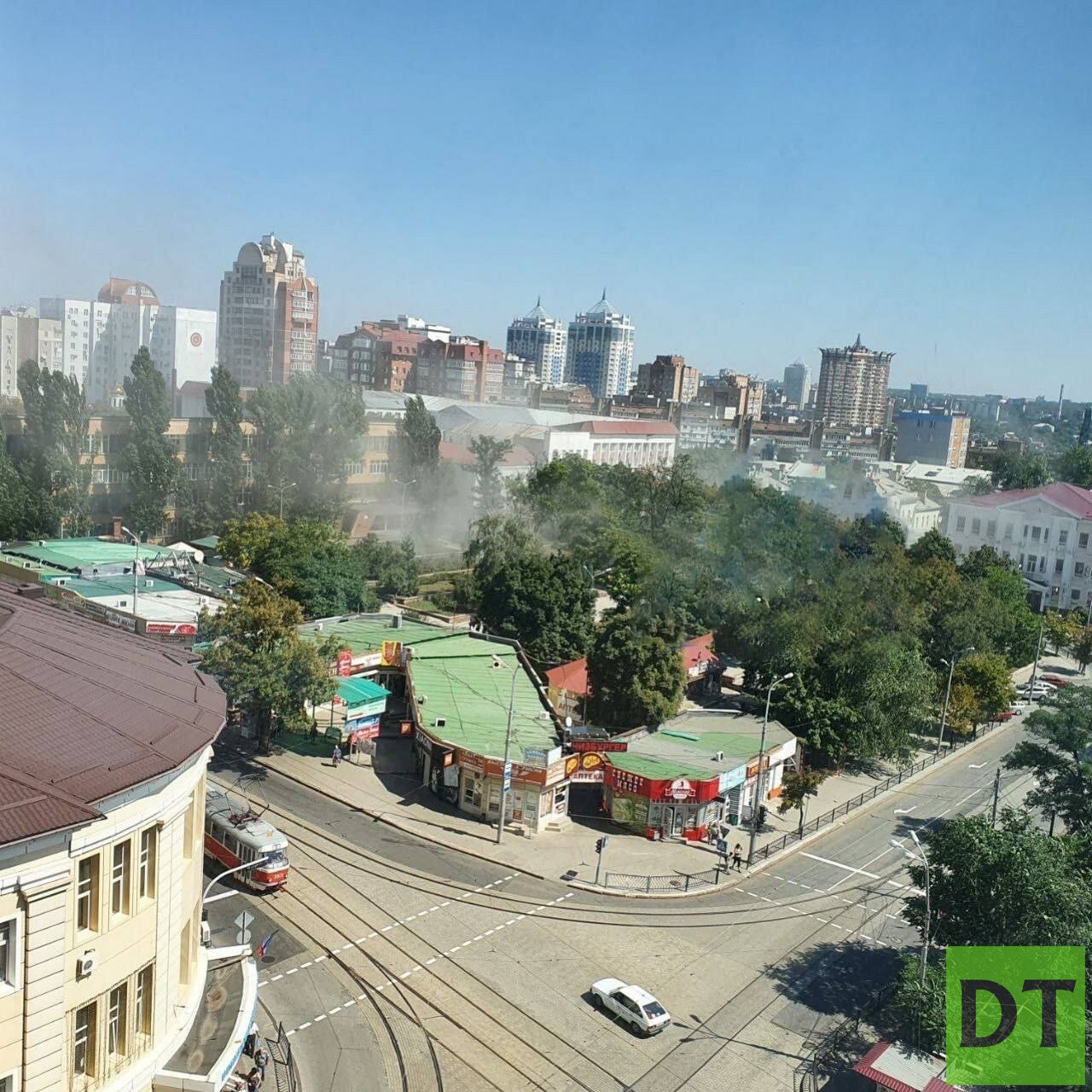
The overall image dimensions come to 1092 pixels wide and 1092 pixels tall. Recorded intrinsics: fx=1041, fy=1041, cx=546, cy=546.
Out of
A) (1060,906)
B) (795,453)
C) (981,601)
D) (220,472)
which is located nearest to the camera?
(1060,906)

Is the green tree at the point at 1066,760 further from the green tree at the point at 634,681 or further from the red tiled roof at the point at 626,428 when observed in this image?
the red tiled roof at the point at 626,428

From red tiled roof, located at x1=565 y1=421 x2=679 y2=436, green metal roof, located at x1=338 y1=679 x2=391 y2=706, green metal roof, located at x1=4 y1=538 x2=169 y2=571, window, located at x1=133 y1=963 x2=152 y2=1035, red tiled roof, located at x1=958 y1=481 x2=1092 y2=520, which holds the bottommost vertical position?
green metal roof, located at x1=338 y1=679 x2=391 y2=706

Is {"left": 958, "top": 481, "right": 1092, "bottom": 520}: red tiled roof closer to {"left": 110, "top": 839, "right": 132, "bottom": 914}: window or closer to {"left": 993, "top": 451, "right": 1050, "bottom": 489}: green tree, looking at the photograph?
{"left": 993, "top": 451, "right": 1050, "bottom": 489}: green tree

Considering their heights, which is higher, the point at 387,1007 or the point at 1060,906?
the point at 1060,906

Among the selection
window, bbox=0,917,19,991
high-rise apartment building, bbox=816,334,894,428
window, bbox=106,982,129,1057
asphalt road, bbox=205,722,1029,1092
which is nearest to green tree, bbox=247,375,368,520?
asphalt road, bbox=205,722,1029,1092

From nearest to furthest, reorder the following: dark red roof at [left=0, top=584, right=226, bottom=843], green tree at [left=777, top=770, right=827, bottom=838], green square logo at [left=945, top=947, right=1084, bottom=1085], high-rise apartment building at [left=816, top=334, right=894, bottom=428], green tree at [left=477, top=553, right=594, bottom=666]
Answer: dark red roof at [left=0, top=584, right=226, bottom=843], green square logo at [left=945, top=947, right=1084, bottom=1085], green tree at [left=777, top=770, right=827, bottom=838], green tree at [left=477, top=553, right=594, bottom=666], high-rise apartment building at [left=816, top=334, right=894, bottom=428]

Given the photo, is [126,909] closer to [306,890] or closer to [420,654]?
[306,890]

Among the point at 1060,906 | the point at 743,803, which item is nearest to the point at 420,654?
the point at 743,803

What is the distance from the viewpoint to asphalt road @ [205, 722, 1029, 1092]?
16516 mm

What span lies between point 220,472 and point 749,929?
41023 mm

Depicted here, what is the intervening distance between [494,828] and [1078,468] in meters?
86.3

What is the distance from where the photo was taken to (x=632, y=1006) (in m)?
17.6

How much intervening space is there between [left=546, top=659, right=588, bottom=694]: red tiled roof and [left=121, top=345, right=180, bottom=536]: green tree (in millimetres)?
25922

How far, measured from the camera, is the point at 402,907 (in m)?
21.0
